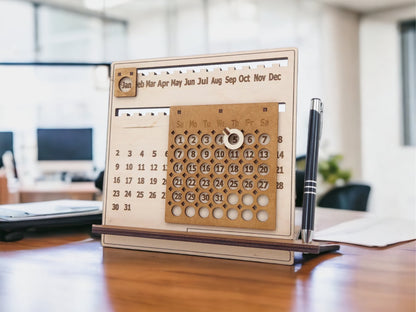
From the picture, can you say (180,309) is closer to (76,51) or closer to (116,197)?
(116,197)

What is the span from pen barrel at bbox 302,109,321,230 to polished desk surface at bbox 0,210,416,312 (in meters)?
0.07

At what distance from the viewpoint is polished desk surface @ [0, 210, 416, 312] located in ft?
1.69

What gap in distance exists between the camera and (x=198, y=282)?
60 centimetres

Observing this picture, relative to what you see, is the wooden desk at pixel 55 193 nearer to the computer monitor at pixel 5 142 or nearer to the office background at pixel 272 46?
the office background at pixel 272 46

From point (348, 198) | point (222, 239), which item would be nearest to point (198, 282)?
point (222, 239)

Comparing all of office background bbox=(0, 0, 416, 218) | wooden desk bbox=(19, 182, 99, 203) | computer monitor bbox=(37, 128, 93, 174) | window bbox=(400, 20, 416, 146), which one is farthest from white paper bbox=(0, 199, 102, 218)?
window bbox=(400, 20, 416, 146)

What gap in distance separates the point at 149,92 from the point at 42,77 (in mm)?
5279

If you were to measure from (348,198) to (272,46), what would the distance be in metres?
3.23

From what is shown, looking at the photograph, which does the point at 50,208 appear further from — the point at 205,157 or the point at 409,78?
the point at 409,78

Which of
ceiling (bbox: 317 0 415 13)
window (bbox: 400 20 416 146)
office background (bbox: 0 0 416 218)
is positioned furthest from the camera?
window (bbox: 400 20 416 146)

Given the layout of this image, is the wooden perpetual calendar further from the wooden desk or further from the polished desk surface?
the wooden desk

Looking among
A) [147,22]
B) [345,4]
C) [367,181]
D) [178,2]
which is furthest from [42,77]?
[367,181]

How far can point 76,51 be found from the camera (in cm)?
581

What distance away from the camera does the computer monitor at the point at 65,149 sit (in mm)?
4406
